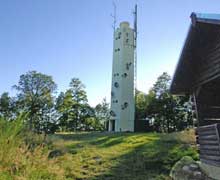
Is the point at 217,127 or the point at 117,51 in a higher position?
the point at 117,51

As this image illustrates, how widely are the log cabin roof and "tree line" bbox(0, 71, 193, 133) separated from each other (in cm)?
3800

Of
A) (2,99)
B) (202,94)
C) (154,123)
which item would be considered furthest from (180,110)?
(202,94)

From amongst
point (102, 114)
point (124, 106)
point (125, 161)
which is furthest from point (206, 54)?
point (102, 114)

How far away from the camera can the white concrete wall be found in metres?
41.8

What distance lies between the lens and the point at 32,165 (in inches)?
304

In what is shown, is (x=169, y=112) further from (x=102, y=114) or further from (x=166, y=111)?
(x=102, y=114)

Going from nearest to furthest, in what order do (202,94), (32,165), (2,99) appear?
(32,165) → (202,94) → (2,99)

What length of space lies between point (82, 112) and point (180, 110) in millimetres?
14532

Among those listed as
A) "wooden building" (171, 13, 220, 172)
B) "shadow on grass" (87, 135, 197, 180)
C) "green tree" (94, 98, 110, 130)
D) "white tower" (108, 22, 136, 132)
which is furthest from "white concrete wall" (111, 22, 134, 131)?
"wooden building" (171, 13, 220, 172)

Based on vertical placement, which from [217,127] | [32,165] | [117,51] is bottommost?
[32,165]

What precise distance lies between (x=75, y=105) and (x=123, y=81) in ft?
42.9

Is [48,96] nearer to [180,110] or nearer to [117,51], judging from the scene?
[117,51]

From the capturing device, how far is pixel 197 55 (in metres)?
Answer: 10.8

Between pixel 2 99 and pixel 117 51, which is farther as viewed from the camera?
pixel 2 99
